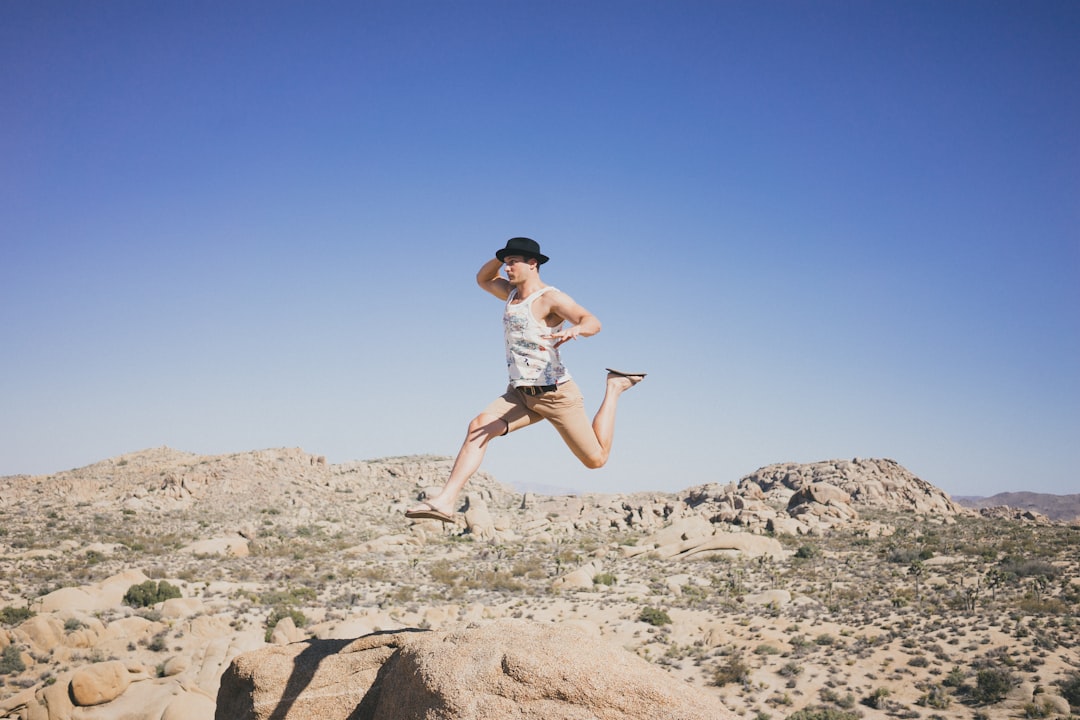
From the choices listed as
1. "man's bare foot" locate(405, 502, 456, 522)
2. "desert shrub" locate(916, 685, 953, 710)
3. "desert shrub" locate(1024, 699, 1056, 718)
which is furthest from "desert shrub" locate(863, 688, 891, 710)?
"man's bare foot" locate(405, 502, 456, 522)

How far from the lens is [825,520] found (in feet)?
140

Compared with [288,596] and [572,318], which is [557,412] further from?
[288,596]

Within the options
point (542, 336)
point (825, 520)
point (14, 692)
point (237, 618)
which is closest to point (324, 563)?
point (237, 618)

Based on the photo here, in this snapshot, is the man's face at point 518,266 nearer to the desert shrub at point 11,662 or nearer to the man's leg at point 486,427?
the man's leg at point 486,427

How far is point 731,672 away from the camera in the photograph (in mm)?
16250

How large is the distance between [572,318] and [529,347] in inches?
16.1

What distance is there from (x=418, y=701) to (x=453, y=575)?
23.6m

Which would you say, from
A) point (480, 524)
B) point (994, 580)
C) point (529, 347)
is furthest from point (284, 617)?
point (994, 580)

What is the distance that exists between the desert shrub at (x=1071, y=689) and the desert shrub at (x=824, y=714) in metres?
4.61

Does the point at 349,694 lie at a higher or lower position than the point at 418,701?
lower

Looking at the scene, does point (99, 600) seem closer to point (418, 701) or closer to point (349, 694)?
point (349, 694)

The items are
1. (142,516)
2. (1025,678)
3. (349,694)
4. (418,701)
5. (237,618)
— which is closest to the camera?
(418,701)

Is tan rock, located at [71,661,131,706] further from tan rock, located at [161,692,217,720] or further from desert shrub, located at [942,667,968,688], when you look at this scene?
desert shrub, located at [942,667,968,688]

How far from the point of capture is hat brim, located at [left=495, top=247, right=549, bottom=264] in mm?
4961
